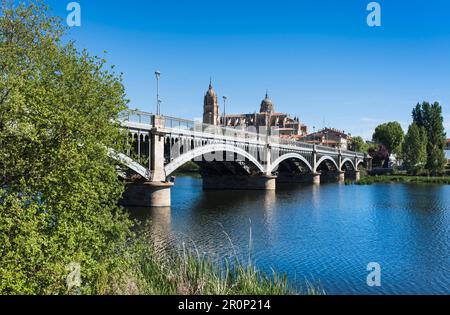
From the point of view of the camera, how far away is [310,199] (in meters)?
56.9

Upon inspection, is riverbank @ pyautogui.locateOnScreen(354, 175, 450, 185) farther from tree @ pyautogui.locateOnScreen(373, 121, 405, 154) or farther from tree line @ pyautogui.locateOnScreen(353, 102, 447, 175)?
tree @ pyautogui.locateOnScreen(373, 121, 405, 154)

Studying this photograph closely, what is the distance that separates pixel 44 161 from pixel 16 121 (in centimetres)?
132

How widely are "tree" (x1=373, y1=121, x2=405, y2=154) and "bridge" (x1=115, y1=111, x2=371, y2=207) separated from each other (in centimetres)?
3036

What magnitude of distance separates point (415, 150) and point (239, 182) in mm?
53076

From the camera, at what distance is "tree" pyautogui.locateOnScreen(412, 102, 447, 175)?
327ft

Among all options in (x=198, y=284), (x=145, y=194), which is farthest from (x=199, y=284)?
(x=145, y=194)

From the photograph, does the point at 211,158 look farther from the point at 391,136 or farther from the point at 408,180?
the point at 391,136

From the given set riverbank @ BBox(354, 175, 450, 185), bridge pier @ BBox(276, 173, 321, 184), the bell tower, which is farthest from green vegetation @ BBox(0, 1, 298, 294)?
the bell tower

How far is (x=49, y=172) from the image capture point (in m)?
12.1

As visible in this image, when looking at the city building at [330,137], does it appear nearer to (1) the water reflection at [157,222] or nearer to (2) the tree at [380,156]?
(2) the tree at [380,156]

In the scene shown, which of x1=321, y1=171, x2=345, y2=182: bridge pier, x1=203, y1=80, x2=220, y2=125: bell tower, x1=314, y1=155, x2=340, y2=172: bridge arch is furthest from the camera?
x1=203, y1=80, x2=220, y2=125: bell tower

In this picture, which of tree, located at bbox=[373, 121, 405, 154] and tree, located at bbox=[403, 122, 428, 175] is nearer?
tree, located at bbox=[403, 122, 428, 175]
